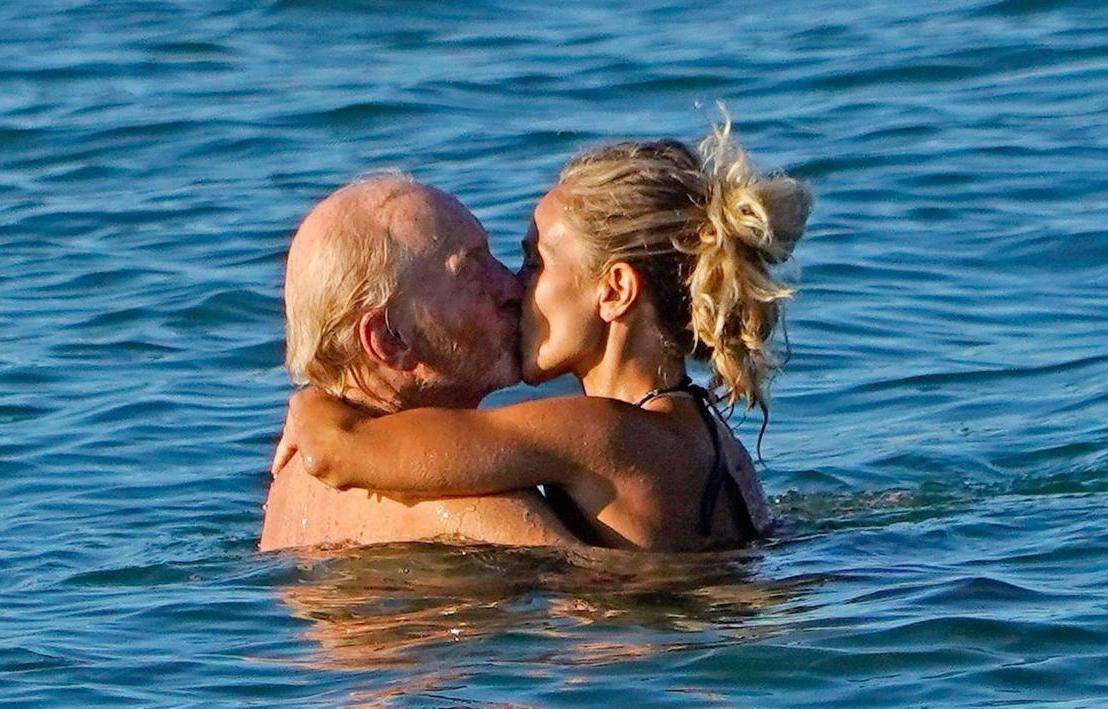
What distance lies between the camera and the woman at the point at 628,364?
19.5 feet

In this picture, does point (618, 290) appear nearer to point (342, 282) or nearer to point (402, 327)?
point (402, 327)

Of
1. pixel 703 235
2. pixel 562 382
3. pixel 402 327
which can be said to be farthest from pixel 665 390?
pixel 562 382

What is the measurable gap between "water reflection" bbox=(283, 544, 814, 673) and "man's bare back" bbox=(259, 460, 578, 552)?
4 centimetres

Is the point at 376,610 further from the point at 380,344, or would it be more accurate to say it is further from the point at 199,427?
the point at 199,427

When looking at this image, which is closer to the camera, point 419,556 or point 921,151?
point 419,556

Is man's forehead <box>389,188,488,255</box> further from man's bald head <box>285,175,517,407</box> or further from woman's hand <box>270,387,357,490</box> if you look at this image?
woman's hand <box>270,387,357,490</box>

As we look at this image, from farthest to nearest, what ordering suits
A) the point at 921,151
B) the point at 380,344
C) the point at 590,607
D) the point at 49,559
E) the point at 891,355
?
the point at 921,151, the point at 891,355, the point at 49,559, the point at 380,344, the point at 590,607

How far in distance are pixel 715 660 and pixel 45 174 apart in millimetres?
8002

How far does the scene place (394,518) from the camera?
6160mm

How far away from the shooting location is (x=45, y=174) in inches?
497

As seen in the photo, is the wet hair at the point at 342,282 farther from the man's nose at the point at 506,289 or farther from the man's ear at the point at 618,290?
the man's ear at the point at 618,290

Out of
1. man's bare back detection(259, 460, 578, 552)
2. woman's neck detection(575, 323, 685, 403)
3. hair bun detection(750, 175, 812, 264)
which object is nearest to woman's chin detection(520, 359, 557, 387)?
woman's neck detection(575, 323, 685, 403)

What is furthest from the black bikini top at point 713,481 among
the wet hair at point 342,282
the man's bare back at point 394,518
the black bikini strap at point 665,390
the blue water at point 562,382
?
the wet hair at point 342,282

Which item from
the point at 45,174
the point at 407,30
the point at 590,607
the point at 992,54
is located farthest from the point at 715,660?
the point at 407,30
